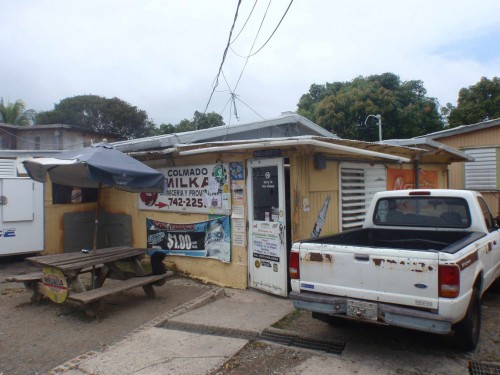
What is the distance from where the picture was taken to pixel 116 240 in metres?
9.73

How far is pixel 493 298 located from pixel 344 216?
2.64m

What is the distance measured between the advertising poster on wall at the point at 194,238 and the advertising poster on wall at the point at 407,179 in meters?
4.11

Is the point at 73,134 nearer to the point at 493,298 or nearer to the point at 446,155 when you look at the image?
the point at 446,155

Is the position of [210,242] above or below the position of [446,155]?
below

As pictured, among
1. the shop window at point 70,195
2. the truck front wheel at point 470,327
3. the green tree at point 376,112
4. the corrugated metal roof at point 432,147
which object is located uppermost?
the green tree at point 376,112

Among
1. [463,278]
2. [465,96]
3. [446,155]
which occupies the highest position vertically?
[465,96]

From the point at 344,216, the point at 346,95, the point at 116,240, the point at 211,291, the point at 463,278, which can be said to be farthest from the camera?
the point at 346,95

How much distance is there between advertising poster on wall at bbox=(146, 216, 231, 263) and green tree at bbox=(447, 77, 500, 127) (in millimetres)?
20607

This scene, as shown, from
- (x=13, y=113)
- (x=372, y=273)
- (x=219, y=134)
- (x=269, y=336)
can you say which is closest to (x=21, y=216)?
(x=219, y=134)

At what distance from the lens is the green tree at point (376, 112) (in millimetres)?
23984

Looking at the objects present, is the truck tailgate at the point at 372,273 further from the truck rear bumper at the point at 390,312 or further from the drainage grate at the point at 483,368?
the drainage grate at the point at 483,368

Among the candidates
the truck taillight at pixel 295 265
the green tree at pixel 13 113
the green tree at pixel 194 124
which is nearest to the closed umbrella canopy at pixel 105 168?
the truck taillight at pixel 295 265

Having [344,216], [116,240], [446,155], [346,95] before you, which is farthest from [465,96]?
[116,240]

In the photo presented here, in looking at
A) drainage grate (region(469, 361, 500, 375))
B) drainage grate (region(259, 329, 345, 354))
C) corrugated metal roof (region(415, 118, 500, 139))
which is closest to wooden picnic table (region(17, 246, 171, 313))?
drainage grate (region(259, 329, 345, 354))
